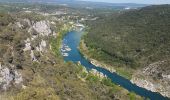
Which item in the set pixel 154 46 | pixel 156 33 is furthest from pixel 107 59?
pixel 156 33

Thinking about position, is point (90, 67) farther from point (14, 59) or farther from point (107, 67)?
point (14, 59)

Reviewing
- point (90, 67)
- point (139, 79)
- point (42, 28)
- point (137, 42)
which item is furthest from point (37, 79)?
point (42, 28)

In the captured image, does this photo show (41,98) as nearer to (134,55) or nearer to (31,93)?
(31,93)

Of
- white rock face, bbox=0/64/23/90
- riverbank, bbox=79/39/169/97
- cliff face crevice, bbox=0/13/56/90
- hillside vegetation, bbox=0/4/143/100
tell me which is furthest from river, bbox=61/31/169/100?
white rock face, bbox=0/64/23/90

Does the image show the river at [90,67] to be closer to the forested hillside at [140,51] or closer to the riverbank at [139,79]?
the riverbank at [139,79]

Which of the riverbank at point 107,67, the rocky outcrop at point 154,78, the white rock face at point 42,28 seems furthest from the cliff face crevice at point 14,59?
the white rock face at point 42,28
